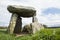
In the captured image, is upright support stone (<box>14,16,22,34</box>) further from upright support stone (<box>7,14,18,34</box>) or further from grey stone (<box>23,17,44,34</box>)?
grey stone (<box>23,17,44,34</box>)

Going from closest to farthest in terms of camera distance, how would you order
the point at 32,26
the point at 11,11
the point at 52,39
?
the point at 52,39
the point at 32,26
the point at 11,11

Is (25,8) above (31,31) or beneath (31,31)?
above

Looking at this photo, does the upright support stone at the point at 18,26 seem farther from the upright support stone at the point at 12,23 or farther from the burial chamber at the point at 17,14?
the upright support stone at the point at 12,23

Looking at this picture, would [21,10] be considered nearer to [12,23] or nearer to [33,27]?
[12,23]

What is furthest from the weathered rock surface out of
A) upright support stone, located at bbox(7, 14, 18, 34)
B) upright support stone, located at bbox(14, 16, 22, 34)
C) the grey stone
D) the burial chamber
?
the grey stone

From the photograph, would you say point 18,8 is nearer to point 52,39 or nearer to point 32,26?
point 32,26

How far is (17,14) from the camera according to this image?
950 inches

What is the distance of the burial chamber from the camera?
76.1 ft

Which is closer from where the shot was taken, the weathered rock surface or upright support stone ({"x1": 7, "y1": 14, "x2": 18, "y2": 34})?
upright support stone ({"x1": 7, "y1": 14, "x2": 18, "y2": 34})

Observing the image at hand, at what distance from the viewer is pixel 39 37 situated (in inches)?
480

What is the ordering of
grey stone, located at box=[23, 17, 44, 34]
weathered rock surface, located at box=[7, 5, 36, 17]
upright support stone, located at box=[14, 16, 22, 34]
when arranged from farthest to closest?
upright support stone, located at box=[14, 16, 22, 34] < weathered rock surface, located at box=[7, 5, 36, 17] < grey stone, located at box=[23, 17, 44, 34]

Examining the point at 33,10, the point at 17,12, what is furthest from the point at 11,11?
the point at 33,10

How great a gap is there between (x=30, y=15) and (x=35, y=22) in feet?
6.31

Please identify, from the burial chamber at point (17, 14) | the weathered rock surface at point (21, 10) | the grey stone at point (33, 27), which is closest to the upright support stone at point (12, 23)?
the burial chamber at point (17, 14)
